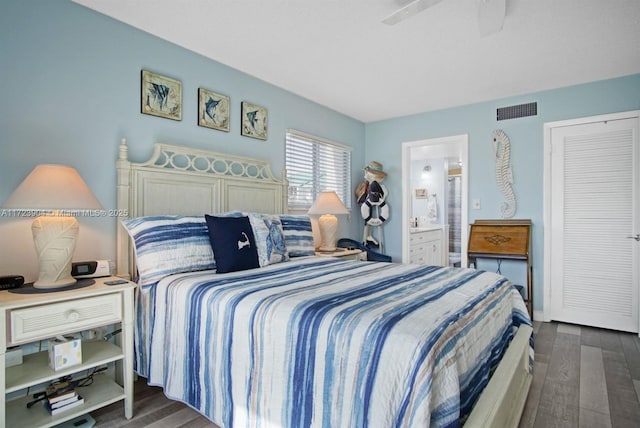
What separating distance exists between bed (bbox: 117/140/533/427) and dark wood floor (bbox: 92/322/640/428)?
0.49 ft

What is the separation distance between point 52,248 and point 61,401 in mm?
782

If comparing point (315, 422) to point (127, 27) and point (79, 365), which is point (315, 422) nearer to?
point (79, 365)

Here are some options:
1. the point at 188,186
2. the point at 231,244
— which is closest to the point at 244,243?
the point at 231,244

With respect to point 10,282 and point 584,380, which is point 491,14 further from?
point 10,282

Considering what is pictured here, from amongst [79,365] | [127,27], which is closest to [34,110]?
[127,27]

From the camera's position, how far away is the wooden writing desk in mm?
3721

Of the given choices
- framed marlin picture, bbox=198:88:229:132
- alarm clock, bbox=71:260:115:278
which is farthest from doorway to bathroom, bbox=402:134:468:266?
alarm clock, bbox=71:260:115:278


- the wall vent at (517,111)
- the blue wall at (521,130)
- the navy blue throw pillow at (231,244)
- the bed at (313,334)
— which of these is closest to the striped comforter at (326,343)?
the bed at (313,334)

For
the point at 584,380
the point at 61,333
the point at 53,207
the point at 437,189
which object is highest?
the point at 437,189

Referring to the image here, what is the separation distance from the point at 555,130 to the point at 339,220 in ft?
8.90

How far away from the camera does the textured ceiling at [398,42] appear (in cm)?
229

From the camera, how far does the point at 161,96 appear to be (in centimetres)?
270

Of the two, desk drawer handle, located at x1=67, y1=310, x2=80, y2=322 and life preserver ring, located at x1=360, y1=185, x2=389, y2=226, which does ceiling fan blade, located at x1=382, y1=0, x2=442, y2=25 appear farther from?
life preserver ring, located at x1=360, y1=185, x2=389, y2=226

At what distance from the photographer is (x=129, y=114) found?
8.27 ft
